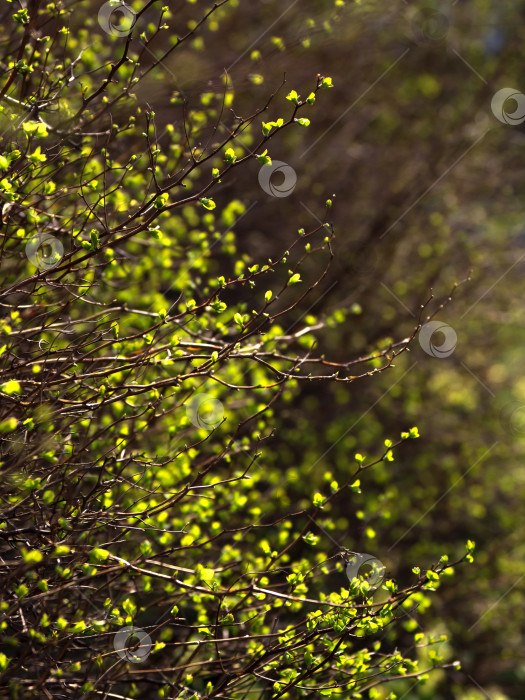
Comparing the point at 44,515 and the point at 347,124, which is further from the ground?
the point at 347,124

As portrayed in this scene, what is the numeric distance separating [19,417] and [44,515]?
0.46m

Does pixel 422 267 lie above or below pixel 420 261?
below

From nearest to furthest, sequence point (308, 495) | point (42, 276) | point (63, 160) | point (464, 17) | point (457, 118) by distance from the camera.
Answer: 1. point (42, 276)
2. point (63, 160)
3. point (308, 495)
4. point (457, 118)
5. point (464, 17)

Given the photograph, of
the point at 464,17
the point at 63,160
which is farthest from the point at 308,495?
the point at 464,17

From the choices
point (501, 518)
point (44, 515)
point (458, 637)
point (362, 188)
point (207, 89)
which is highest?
point (362, 188)

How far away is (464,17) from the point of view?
1075 cm

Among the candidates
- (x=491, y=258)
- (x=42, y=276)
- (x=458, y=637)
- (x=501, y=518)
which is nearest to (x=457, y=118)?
(x=491, y=258)

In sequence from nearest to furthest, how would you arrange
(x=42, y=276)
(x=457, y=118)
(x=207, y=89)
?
(x=42, y=276)
(x=207, y=89)
(x=457, y=118)

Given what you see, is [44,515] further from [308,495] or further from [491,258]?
[491,258]

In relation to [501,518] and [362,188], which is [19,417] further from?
[362,188]

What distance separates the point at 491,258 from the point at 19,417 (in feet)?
25.4

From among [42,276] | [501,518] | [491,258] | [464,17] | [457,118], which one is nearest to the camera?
[42,276]

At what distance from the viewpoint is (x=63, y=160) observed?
3559mm

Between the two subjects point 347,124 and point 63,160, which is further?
point 347,124
